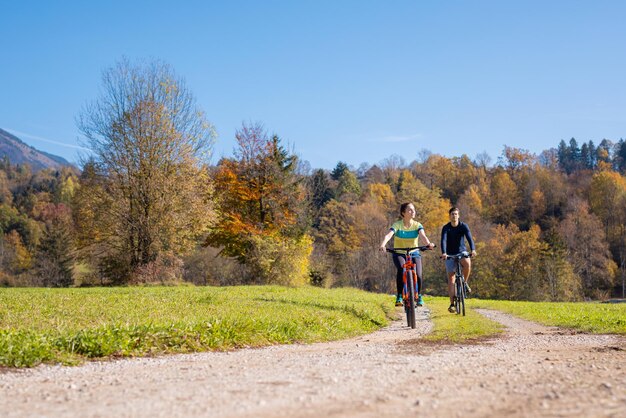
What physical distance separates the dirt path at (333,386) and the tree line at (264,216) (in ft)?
87.9

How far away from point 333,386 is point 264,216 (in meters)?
34.8

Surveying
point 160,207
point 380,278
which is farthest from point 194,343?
point 380,278

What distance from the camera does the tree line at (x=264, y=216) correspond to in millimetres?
32125

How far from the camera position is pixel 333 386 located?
4.27 m

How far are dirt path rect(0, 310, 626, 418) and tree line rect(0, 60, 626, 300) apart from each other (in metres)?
26.8

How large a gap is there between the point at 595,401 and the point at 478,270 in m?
63.2

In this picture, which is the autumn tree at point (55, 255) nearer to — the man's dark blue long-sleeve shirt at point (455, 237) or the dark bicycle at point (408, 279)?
the man's dark blue long-sleeve shirt at point (455, 237)

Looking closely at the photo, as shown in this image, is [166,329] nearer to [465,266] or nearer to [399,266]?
[399,266]

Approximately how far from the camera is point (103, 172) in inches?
1251

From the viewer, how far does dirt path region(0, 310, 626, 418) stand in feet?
11.7

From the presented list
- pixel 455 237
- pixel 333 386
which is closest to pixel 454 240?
pixel 455 237

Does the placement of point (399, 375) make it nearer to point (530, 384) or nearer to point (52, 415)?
point (530, 384)

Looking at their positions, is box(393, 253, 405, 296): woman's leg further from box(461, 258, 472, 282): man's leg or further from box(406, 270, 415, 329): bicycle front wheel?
box(461, 258, 472, 282): man's leg

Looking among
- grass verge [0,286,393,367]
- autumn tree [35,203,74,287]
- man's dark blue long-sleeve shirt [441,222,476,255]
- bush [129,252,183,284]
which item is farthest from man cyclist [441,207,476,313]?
autumn tree [35,203,74,287]
